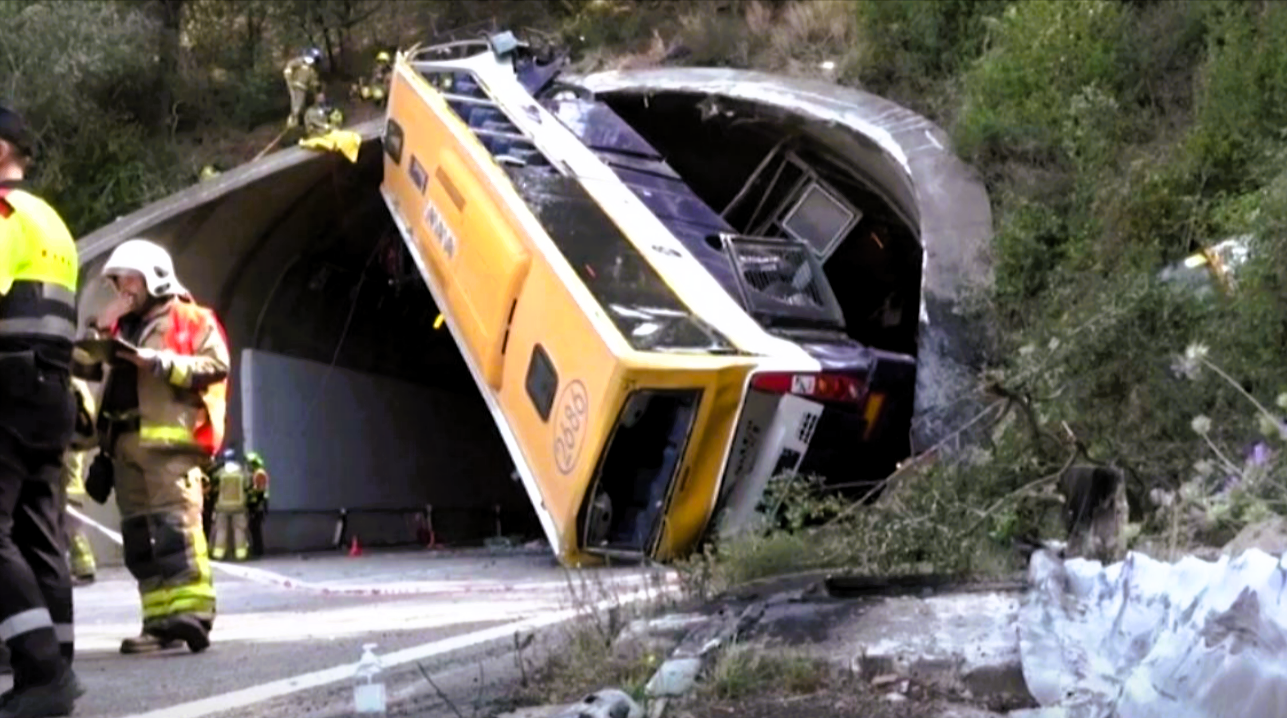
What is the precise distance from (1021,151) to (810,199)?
279 centimetres

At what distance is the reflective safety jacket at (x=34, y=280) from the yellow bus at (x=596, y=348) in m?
3.73

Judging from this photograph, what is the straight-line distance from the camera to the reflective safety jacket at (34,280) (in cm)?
473

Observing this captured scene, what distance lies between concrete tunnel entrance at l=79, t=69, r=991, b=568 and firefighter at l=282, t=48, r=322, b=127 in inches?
65.1

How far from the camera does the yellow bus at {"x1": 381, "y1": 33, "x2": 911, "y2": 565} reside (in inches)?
340

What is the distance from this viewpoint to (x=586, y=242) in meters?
9.81

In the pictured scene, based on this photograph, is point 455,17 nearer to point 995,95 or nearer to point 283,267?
point 283,267

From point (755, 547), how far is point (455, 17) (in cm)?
1324

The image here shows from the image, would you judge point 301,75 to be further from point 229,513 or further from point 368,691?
point 368,691

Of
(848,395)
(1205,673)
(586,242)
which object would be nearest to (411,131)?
(586,242)

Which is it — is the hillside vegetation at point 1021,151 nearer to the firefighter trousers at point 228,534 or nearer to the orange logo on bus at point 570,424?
the orange logo on bus at point 570,424

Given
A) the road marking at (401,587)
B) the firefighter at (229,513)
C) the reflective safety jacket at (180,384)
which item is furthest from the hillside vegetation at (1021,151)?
the firefighter at (229,513)

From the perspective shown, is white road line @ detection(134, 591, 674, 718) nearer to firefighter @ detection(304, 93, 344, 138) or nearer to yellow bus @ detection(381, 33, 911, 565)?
yellow bus @ detection(381, 33, 911, 565)

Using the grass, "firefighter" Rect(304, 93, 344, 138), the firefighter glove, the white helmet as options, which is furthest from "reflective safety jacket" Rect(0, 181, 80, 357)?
"firefighter" Rect(304, 93, 344, 138)

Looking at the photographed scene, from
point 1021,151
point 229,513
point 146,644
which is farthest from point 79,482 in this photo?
point 1021,151
